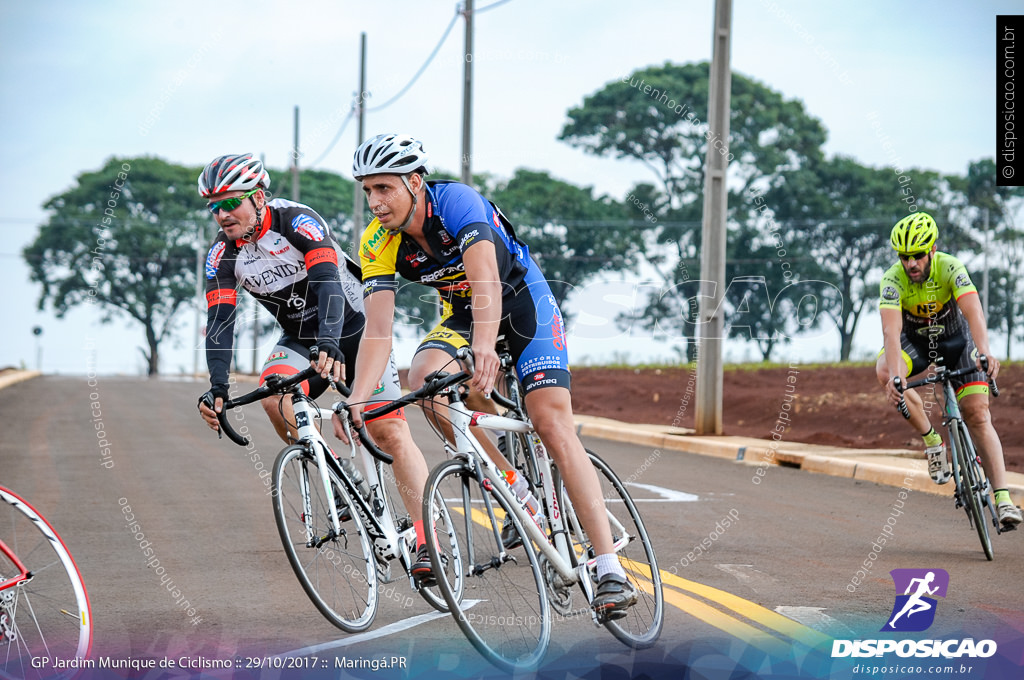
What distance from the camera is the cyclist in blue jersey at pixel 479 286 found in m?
4.66

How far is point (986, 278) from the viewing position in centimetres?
4353

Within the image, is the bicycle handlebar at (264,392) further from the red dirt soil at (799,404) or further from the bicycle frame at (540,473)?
the red dirt soil at (799,404)

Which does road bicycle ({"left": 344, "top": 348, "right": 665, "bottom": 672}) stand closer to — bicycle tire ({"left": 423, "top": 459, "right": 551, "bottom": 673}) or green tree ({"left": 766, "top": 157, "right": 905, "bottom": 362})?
bicycle tire ({"left": 423, "top": 459, "right": 551, "bottom": 673})

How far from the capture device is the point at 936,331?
25.8 feet

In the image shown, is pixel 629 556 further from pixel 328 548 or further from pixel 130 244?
pixel 130 244

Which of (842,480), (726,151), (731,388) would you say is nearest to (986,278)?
(731,388)

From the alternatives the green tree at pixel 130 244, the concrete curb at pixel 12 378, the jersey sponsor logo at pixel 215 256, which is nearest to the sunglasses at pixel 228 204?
the jersey sponsor logo at pixel 215 256

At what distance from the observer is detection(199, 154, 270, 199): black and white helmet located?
5539 mm

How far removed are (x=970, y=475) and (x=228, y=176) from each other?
16.2 ft

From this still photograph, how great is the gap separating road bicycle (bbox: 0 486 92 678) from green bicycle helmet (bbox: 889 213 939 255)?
17.6 ft

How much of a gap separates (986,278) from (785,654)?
139ft

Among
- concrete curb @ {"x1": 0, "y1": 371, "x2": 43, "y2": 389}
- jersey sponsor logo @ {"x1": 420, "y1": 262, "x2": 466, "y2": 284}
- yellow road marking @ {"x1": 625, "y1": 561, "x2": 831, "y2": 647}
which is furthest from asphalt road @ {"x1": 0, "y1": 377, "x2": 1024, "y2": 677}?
concrete curb @ {"x1": 0, "y1": 371, "x2": 43, "y2": 389}

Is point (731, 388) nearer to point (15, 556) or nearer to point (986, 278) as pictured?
point (15, 556)

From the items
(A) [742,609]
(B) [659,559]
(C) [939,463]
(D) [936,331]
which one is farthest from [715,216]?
(A) [742,609]
